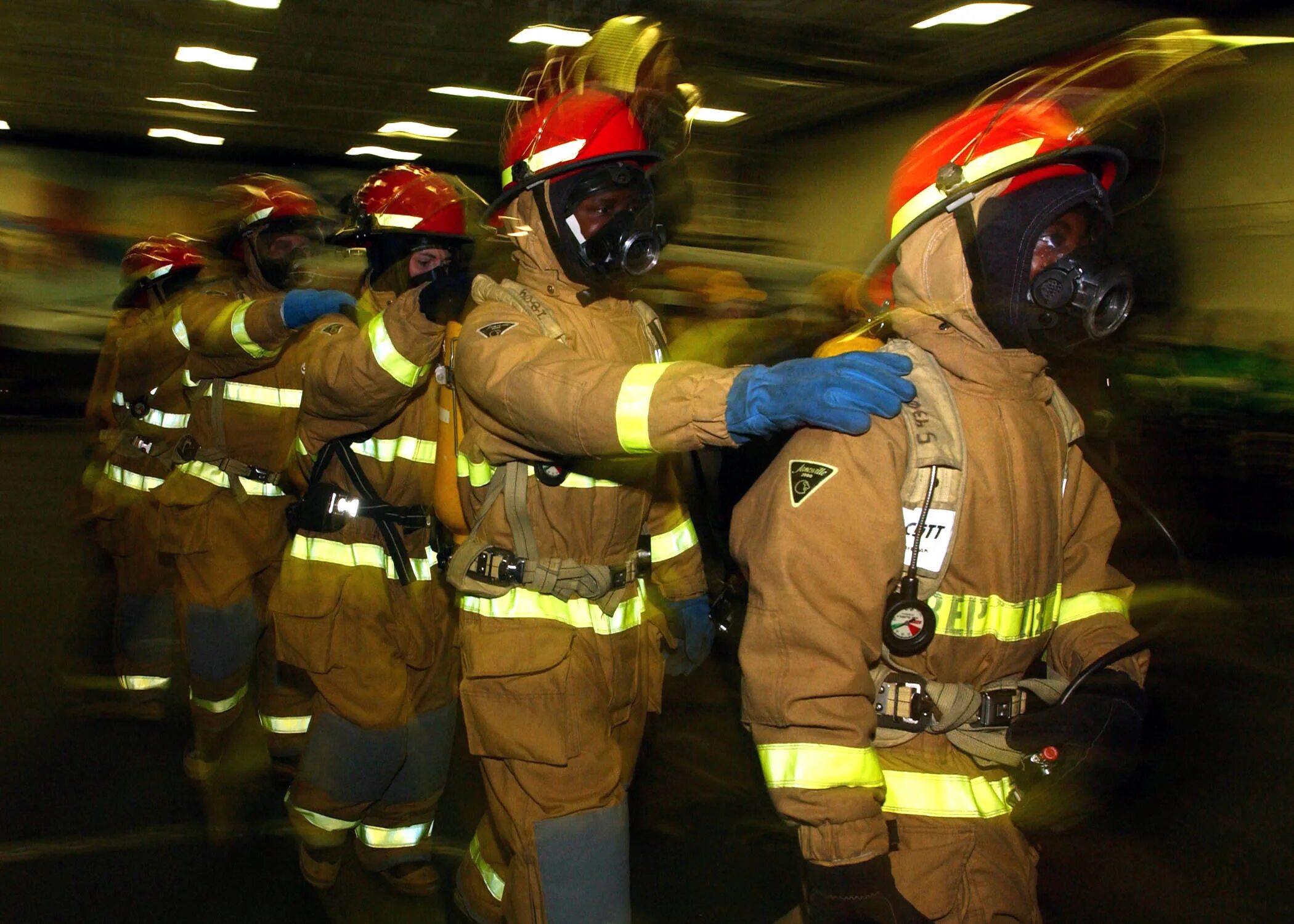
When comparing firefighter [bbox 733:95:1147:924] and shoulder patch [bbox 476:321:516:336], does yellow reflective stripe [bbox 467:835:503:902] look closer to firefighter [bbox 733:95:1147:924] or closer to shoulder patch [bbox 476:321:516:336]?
firefighter [bbox 733:95:1147:924]

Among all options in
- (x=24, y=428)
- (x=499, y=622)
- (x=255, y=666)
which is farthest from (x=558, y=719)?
(x=24, y=428)

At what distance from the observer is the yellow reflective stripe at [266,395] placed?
388cm

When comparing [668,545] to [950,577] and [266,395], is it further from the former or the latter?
[266,395]

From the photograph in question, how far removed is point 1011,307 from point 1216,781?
3.21 metres

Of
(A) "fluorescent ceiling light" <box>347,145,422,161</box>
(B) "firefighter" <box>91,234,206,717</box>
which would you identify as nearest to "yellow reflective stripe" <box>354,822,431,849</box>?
(B) "firefighter" <box>91,234,206,717</box>

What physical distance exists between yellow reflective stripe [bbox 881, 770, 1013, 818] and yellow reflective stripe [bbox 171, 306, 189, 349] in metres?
3.11

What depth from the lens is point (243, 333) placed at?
11.4 feet

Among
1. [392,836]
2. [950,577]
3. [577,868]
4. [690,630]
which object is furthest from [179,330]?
[950,577]

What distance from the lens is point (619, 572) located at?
237 centimetres

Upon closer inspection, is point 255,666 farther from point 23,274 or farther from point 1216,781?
point 23,274

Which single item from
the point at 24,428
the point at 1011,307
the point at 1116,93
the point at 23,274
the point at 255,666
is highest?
the point at 1116,93

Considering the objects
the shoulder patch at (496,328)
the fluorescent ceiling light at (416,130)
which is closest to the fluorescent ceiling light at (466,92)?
the fluorescent ceiling light at (416,130)

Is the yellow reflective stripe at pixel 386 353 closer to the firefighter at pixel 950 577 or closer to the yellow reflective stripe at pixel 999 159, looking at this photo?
the firefighter at pixel 950 577

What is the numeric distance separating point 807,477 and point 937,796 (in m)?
0.52
